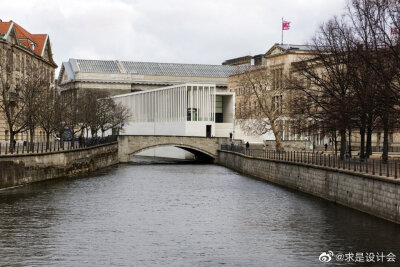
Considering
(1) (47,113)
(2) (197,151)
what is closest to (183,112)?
(2) (197,151)

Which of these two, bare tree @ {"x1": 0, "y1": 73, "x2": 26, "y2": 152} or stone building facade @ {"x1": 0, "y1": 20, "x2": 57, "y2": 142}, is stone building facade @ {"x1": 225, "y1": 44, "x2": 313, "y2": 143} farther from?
bare tree @ {"x1": 0, "y1": 73, "x2": 26, "y2": 152}

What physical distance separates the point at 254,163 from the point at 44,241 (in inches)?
1624

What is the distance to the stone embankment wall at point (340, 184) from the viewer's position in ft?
117

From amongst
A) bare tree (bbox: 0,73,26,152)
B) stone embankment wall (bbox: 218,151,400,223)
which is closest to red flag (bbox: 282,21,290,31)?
stone embankment wall (bbox: 218,151,400,223)

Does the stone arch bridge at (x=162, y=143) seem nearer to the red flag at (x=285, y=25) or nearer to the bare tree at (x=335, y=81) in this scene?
the red flag at (x=285, y=25)

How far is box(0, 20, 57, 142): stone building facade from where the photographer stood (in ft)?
254

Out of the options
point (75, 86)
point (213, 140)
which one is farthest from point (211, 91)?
point (75, 86)

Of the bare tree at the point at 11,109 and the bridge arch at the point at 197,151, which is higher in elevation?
the bare tree at the point at 11,109

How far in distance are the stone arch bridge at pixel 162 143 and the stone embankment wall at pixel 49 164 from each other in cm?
941

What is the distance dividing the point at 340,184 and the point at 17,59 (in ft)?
176

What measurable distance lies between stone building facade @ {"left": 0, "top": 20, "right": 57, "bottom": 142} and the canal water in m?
24.1

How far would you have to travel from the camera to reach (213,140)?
100500 millimetres

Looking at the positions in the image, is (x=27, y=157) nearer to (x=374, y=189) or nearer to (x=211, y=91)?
(x=374, y=189)

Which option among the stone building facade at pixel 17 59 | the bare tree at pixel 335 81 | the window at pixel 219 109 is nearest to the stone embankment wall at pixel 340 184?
the bare tree at pixel 335 81
